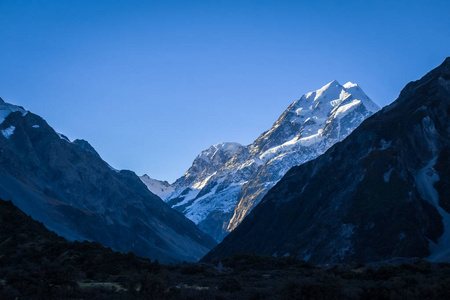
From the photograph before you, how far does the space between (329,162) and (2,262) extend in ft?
444

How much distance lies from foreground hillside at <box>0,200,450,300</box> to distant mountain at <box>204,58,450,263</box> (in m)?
57.6

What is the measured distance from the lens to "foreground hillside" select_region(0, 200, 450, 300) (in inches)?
1184

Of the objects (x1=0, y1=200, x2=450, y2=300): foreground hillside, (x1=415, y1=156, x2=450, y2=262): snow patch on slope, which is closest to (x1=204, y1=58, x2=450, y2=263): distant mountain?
(x1=415, y1=156, x2=450, y2=262): snow patch on slope

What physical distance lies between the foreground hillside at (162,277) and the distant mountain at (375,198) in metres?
57.6

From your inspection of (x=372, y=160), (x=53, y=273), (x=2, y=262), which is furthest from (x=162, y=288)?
(x=372, y=160)

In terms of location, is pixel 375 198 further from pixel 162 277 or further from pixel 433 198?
pixel 162 277

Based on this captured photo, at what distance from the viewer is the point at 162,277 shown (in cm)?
4172

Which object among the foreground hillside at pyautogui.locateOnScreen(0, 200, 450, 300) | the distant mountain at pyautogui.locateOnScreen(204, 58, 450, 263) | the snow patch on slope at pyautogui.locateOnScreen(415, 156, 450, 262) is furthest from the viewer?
the distant mountain at pyautogui.locateOnScreen(204, 58, 450, 263)

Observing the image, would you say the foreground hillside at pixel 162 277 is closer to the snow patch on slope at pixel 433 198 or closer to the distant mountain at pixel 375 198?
the snow patch on slope at pixel 433 198

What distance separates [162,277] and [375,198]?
328 feet

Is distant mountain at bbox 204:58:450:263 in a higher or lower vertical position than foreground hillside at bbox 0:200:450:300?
higher

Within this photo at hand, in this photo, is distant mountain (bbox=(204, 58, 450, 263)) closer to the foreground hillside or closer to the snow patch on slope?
the snow patch on slope

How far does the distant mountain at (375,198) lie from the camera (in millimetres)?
118375

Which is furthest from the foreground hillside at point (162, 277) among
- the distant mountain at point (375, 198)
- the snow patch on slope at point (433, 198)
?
the distant mountain at point (375, 198)
